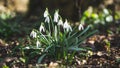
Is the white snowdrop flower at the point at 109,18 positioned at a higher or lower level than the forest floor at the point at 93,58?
higher

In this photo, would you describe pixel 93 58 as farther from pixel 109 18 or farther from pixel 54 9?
pixel 54 9

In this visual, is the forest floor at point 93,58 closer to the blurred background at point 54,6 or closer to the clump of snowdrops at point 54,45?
the clump of snowdrops at point 54,45

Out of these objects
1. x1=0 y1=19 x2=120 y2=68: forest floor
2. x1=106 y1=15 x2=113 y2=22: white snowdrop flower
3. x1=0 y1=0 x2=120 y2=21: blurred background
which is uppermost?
x1=0 y1=0 x2=120 y2=21: blurred background

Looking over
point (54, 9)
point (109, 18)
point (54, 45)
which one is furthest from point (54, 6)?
point (54, 45)

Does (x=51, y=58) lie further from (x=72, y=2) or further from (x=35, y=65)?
(x=72, y=2)

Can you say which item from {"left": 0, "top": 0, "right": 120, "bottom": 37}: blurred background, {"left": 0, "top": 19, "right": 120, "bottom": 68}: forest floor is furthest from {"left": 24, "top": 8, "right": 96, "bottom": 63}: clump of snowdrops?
{"left": 0, "top": 0, "right": 120, "bottom": 37}: blurred background

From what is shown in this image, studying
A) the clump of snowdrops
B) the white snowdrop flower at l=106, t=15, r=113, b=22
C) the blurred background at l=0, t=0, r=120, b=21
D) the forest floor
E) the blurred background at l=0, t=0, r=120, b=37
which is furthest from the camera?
the blurred background at l=0, t=0, r=120, b=21

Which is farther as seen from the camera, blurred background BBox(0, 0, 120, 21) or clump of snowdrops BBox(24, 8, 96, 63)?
blurred background BBox(0, 0, 120, 21)

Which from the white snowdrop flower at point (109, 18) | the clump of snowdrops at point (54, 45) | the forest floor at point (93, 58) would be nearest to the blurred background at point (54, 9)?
the white snowdrop flower at point (109, 18)

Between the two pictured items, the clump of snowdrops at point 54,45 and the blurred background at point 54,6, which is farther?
the blurred background at point 54,6

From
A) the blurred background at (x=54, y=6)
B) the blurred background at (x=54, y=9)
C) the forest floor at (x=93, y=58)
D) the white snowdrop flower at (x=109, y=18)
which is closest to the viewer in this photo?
the forest floor at (x=93, y=58)

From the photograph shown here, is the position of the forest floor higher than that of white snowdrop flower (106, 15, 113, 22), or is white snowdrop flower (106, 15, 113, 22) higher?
Answer: white snowdrop flower (106, 15, 113, 22)

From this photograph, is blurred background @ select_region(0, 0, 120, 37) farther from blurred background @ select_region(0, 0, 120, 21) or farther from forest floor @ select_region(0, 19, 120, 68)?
forest floor @ select_region(0, 19, 120, 68)
